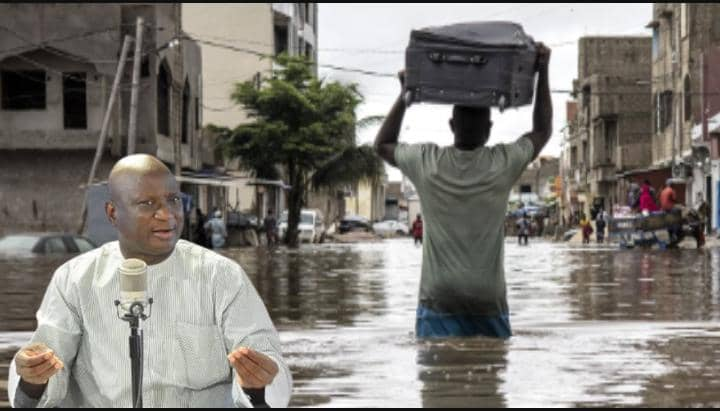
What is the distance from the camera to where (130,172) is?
4.16 m

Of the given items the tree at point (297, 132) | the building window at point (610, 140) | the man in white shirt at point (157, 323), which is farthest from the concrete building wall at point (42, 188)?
the building window at point (610, 140)

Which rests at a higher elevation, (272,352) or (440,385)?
(272,352)

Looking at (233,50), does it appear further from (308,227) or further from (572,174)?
(572,174)

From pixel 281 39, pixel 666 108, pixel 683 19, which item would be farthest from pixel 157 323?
pixel 281 39

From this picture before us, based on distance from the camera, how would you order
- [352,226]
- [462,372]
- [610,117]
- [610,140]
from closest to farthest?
[462,372]
[352,226]
[610,117]
[610,140]

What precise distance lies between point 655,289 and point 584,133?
83.8 metres

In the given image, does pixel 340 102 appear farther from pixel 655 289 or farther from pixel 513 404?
pixel 513 404

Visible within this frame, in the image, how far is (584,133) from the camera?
100 metres

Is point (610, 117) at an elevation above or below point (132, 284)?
above

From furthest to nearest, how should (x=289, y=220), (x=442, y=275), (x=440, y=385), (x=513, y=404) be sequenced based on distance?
1. (x=289, y=220)
2. (x=442, y=275)
3. (x=440, y=385)
4. (x=513, y=404)

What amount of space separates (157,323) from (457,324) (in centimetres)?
418

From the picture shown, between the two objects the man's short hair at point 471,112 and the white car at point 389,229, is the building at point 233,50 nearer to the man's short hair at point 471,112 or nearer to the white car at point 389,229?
the white car at point 389,229

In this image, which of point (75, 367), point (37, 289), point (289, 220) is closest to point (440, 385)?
point (75, 367)

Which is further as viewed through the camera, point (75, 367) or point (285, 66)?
point (285, 66)
